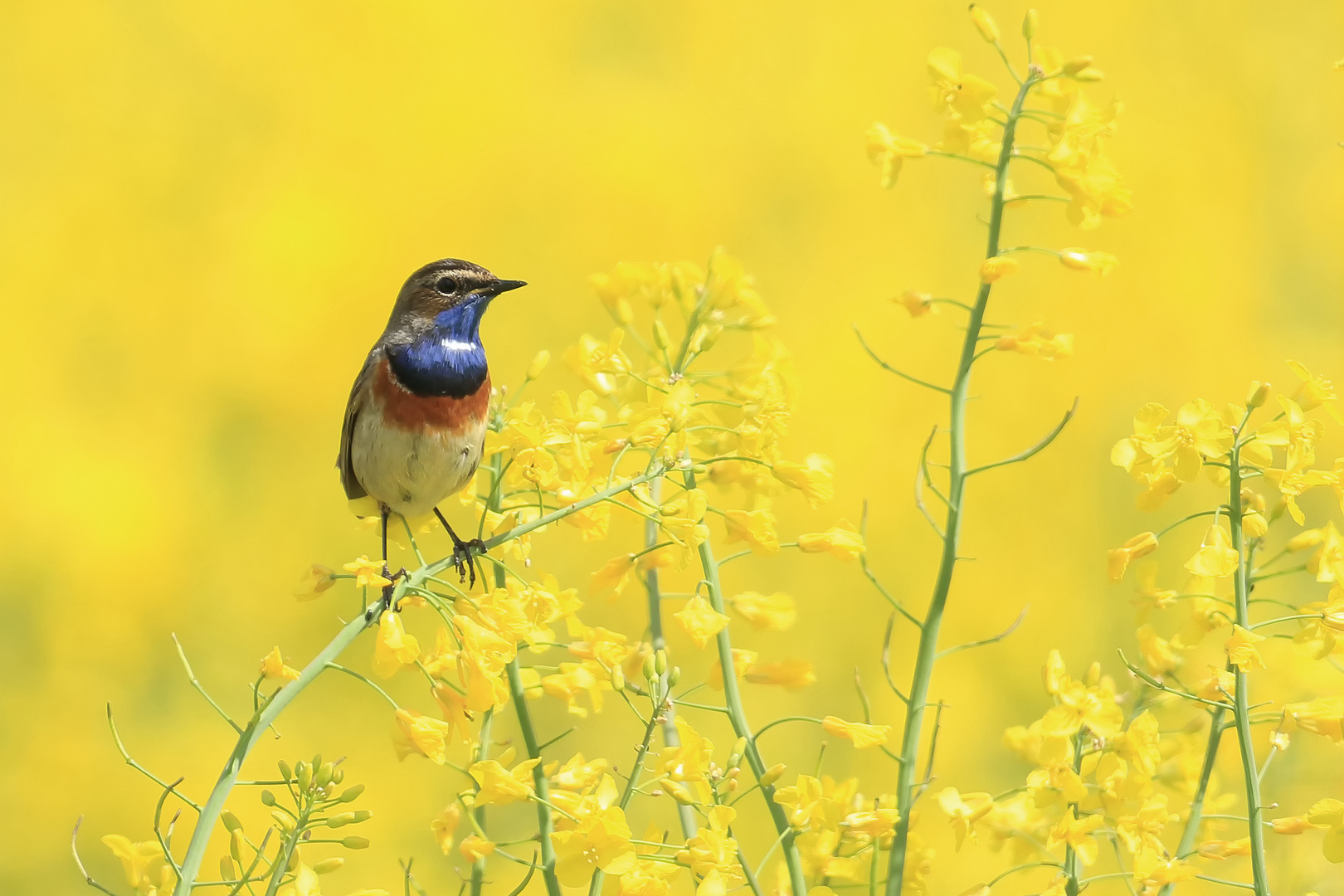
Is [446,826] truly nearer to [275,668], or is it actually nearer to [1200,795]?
[275,668]

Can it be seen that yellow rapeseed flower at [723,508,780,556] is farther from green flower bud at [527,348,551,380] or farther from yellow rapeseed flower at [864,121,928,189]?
yellow rapeseed flower at [864,121,928,189]

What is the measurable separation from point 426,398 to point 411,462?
0.08 m

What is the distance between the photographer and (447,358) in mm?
1731

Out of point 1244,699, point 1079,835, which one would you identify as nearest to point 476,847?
point 1079,835

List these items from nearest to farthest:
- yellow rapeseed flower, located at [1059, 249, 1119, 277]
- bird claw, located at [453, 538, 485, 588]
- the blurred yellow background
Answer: yellow rapeseed flower, located at [1059, 249, 1119, 277], bird claw, located at [453, 538, 485, 588], the blurred yellow background

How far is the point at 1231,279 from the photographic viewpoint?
3945 millimetres

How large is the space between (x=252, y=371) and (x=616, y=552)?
0.92m

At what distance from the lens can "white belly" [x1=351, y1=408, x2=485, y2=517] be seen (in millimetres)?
1631

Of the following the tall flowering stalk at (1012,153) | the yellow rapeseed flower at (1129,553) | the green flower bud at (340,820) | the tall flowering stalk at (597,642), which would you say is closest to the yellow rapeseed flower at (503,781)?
the tall flowering stalk at (597,642)

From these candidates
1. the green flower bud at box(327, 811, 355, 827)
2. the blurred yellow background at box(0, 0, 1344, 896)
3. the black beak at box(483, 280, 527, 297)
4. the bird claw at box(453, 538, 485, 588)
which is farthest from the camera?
the blurred yellow background at box(0, 0, 1344, 896)

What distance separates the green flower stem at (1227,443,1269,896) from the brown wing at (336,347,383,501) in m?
1.09

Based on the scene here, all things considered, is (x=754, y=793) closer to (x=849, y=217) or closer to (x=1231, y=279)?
(x=849, y=217)

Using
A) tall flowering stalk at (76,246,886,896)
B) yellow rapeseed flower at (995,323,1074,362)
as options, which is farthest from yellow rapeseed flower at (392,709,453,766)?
yellow rapeseed flower at (995,323,1074,362)

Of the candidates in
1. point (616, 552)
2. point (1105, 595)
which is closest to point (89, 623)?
point (616, 552)
